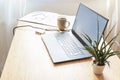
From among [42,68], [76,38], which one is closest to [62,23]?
[76,38]

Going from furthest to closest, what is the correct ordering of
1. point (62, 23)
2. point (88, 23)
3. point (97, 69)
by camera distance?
1. point (62, 23)
2. point (88, 23)
3. point (97, 69)

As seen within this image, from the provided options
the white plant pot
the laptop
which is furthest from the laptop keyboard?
the white plant pot

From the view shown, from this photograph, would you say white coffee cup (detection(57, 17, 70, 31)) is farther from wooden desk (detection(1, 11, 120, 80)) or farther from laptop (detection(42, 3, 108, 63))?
wooden desk (detection(1, 11, 120, 80))

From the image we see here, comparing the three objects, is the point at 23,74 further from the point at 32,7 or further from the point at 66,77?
the point at 32,7

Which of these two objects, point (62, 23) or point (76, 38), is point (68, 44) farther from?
point (62, 23)

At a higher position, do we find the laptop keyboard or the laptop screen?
the laptop screen

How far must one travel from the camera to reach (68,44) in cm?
131

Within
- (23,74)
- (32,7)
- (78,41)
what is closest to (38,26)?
(78,41)

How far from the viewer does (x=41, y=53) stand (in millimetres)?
1205

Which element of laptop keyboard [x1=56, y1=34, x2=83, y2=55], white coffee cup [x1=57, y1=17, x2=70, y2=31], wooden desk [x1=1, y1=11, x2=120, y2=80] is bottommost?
wooden desk [x1=1, y1=11, x2=120, y2=80]

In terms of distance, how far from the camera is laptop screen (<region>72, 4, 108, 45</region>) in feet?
3.70

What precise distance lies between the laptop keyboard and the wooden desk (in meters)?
0.09

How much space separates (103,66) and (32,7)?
4.40 feet

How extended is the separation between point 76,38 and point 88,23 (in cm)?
15
